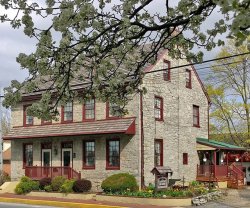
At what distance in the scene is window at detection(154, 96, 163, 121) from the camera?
2925 cm

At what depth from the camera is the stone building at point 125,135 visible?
27.5 meters

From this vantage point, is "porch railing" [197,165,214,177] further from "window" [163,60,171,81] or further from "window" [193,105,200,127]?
"window" [163,60,171,81]

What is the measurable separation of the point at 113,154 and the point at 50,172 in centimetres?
481

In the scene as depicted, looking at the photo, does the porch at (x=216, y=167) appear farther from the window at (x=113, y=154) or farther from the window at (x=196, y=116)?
the window at (x=113, y=154)

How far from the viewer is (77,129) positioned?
96.0ft

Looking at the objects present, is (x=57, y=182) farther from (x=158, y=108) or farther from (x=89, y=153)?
(x=158, y=108)

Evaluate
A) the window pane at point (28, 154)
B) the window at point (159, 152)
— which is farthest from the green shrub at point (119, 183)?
the window pane at point (28, 154)

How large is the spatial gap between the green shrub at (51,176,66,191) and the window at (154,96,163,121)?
674 cm

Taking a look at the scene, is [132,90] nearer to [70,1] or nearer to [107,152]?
[70,1]

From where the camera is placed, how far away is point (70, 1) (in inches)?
239

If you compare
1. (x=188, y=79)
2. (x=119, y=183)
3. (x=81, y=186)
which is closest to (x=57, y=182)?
(x=81, y=186)

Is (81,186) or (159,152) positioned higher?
(159,152)

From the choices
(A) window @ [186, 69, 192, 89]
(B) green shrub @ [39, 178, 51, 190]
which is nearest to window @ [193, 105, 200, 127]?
(A) window @ [186, 69, 192, 89]

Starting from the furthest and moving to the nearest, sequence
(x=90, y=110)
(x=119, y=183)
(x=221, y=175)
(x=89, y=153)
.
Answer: (x=221, y=175), (x=90, y=110), (x=89, y=153), (x=119, y=183)
